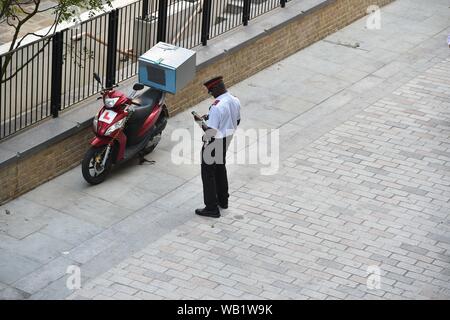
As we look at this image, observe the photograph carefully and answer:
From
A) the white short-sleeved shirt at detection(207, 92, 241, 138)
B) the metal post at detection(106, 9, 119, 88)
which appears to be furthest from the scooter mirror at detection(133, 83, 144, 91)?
the white short-sleeved shirt at detection(207, 92, 241, 138)

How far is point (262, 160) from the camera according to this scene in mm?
Answer: 14328

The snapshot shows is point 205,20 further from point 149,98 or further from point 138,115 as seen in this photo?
point 138,115

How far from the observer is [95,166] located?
13.2 m

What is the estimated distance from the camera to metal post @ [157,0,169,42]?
15305 mm

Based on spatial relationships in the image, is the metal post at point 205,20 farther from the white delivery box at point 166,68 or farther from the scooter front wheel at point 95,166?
the scooter front wheel at point 95,166

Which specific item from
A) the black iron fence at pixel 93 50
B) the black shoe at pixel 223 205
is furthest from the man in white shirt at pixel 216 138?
the black iron fence at pixel 93 50

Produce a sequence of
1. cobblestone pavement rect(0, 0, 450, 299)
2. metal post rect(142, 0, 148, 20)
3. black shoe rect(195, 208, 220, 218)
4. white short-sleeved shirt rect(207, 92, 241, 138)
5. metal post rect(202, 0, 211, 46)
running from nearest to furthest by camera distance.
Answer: cobblestone pavement rect(0, 0, 450, 299) < white short-sleeved shirt rect(207, 92, 241, 138) < black shoe rect(195, 208, 220, 218) < metal post rect(142, 0, 148, 20) < metal post rect(202, 0, 211, 46)

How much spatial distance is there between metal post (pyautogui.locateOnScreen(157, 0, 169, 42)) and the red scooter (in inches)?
63.1

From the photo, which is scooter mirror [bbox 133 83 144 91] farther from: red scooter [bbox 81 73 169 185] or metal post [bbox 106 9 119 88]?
metal post [bbox 106 9 119 88]

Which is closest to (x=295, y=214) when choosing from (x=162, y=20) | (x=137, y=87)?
(x=137, y=87)

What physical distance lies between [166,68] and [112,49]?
3.07ft

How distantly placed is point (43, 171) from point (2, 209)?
0.82 m

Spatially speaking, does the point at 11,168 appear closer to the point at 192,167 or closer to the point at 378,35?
the point at 192,167

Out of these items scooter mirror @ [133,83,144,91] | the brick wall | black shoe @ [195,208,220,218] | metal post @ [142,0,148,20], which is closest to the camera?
black shoe @ [195,208,220,218]
